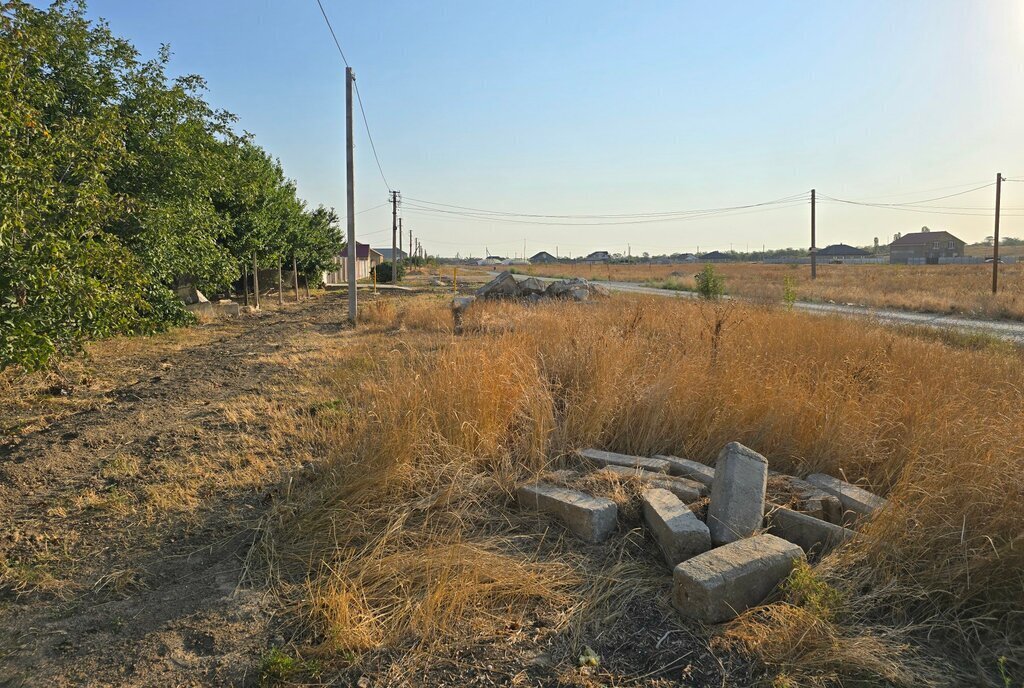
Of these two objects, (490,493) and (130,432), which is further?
(130,432)

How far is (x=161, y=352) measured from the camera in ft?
36.3

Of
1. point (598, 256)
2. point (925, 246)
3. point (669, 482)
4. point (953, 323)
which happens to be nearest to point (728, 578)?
point (669, 482)

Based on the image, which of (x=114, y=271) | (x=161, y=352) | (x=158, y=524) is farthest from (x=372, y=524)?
(x=161, y=352)

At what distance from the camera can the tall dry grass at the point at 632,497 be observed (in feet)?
9.23

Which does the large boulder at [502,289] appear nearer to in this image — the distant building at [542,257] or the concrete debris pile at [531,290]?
the concrete debris pile at [531,290]

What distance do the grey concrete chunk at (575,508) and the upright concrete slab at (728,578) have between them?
2.05 ft

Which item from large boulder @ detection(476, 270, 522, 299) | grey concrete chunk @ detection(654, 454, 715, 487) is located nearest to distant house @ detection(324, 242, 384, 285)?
large boulder @ detection(476, 270, 522, 299)

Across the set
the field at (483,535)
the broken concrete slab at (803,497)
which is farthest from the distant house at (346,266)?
the broken concrete slab at (803,497)

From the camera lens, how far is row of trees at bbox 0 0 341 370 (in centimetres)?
577

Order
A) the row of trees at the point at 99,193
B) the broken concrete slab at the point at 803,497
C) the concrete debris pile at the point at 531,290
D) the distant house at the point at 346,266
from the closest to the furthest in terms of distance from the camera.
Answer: the broken concrete slab at the point at 803,497
the row of trees at the point at 99,193
the concrete debris pile at the point at 531,290
the distant house at the point at 346,266

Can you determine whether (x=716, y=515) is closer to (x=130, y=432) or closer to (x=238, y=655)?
(x=238, y=655)

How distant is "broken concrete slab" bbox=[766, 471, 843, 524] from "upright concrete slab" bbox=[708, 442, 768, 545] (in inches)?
14.0

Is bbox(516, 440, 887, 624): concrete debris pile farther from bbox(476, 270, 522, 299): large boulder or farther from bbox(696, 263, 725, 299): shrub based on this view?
bbox(696, 263, 725, 299): shrub

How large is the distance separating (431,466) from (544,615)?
144 centimetres
